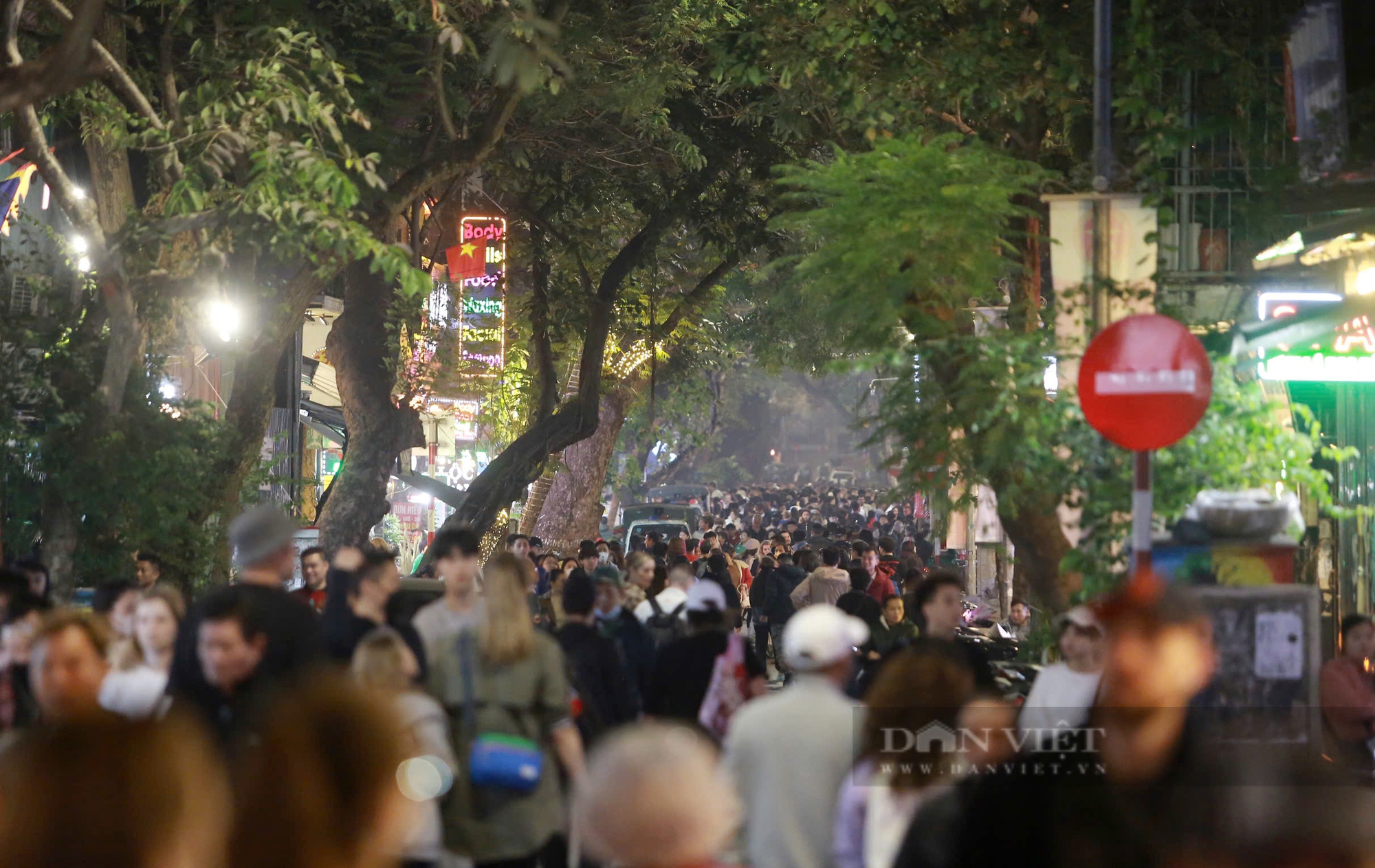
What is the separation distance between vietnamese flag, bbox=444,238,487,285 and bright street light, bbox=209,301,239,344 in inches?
243

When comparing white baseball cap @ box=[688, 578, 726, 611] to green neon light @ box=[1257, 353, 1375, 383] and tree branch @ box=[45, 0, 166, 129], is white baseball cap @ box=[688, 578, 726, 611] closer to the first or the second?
green neon light @ box=[1257, 353, 1375, 383]

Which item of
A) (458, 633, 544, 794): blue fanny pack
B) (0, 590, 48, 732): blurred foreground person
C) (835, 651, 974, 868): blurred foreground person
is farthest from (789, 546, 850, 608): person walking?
(835, 651, 974, 868): blurred foreground person

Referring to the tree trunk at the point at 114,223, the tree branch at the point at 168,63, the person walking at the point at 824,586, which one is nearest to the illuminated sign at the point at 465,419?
the person walking at the point at 824,586

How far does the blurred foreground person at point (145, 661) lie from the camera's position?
6324 millimetres

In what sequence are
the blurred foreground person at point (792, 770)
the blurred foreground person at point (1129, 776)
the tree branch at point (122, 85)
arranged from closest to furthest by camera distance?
the blurred foreground person at point (1129, 776), the blurred foreground person at point (792, 770), the tree branch at point (122, 85)

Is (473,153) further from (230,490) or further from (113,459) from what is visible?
(113,459)

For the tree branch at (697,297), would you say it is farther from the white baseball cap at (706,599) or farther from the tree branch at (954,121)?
the white baseball cap at (706,599)

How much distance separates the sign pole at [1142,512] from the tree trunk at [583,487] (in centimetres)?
2409

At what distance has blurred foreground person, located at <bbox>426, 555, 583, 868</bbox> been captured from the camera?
587cm

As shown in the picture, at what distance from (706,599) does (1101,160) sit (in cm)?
393

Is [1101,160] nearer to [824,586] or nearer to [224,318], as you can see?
[824,586]

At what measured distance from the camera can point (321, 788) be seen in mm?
2934

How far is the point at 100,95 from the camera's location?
590 inches

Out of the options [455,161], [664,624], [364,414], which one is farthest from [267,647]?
[364,414]
